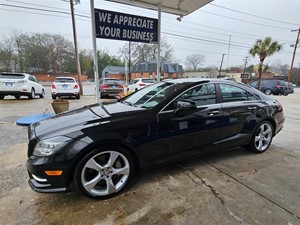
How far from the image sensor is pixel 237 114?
294 centimetres

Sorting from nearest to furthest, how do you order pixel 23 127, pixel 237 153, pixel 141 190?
1. pixel 141 190
2. pixel 237 153
3. pixel 23 127

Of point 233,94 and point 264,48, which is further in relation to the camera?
point 264,48

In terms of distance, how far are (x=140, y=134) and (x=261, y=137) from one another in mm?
2545

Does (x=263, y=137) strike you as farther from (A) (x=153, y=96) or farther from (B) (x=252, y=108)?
(A) (x=153, y=96)

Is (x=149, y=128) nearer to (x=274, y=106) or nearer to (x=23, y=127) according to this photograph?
(x=274, y=106)

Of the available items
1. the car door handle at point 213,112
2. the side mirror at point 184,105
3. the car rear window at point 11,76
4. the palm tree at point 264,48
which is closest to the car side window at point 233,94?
the car door handle at point 213,112

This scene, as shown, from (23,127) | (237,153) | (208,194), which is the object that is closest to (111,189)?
(208,194)

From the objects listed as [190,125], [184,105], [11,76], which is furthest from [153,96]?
[11,76]

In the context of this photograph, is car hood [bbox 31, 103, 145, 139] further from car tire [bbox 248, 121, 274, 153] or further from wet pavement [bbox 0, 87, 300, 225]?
car tire [bbox 248, 121, 274, 153]

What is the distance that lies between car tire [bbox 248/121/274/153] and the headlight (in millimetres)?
3136

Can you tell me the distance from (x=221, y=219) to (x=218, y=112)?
4.90 ft

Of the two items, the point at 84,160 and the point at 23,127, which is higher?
the point at 84,160

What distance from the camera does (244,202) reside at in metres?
2.02

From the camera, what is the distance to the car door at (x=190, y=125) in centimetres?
234
